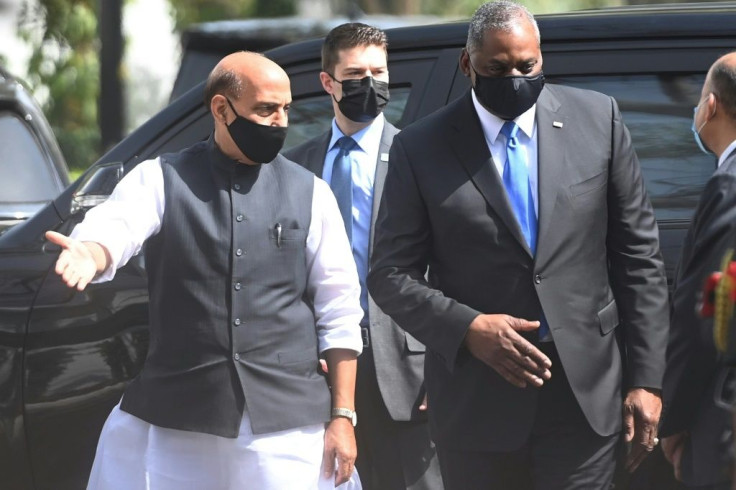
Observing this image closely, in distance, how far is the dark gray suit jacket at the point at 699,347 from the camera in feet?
11.1

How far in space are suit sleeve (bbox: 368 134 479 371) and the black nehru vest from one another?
0.76ft

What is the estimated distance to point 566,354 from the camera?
381cm

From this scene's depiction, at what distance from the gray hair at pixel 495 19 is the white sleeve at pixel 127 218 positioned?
900 millimetres

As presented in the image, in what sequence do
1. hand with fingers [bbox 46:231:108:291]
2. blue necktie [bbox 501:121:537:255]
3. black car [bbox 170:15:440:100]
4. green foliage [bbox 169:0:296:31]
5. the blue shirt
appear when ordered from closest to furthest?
1. hand with fingers [bbox 46:231:108:291]
2. blue necktie [bbox 501:121:537:255]
3. the blue shirt
4. black car [bbox 170:15:440:100]
5. green foliage [bbox 169:0:296:31]

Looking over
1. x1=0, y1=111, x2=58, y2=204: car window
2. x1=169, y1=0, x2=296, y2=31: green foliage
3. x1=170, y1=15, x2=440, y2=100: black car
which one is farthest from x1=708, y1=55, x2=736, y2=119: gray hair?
x1=169, y1=0, x2=296, y2=31: green foliage

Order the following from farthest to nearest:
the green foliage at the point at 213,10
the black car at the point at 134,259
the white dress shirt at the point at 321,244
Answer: the green foliage at the point at 213,10 → the black car at the point at 134,259 → the white dress shirt at the point at 321,244

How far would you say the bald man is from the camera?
3811 mm

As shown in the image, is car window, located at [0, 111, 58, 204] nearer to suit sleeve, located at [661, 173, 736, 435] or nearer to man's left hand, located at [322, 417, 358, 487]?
man's left hand, located at [322, 417, 358, 487]

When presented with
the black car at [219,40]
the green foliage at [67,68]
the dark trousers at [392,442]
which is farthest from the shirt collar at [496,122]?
the green foliage at [67,68]

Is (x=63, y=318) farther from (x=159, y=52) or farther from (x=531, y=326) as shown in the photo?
(x=159, y=52)

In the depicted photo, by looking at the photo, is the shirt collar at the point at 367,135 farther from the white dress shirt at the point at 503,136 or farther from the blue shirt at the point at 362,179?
the white dress shirt at the point at 503,136

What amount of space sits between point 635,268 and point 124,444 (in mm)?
1411

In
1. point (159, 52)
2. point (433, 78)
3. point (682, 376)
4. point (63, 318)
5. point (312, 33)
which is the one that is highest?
point (433, 78)

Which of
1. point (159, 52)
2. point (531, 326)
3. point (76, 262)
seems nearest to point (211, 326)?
point (76, 262)
